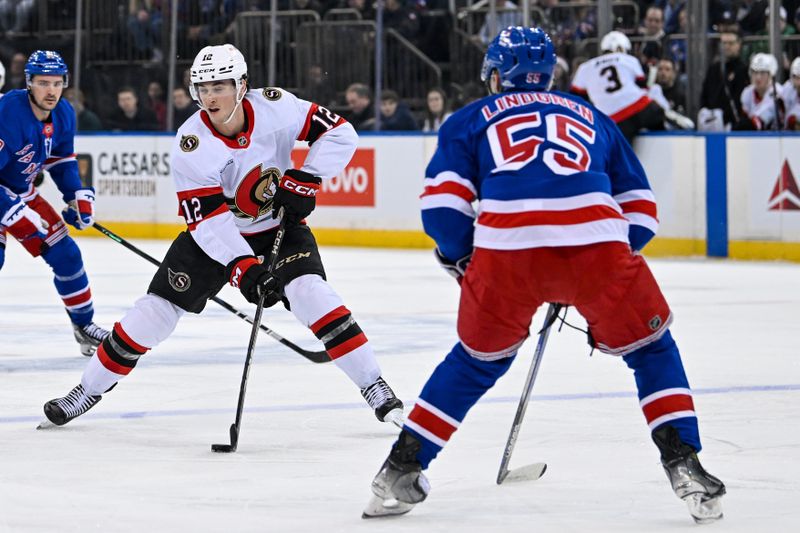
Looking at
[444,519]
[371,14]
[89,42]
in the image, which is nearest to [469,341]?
[444,519]

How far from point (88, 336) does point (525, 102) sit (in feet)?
12.1

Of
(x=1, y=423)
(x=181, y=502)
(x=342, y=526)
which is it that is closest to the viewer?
(x=342, y=526)

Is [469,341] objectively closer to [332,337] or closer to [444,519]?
[444,519]

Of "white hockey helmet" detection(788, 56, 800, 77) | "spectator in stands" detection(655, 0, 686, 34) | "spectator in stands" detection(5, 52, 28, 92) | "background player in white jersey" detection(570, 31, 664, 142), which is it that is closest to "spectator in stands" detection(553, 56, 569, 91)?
"spectator in stands" detection(655, 0, 686, 34)

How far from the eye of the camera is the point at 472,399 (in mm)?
3709

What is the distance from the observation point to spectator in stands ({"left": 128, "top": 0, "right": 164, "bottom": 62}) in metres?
14.4

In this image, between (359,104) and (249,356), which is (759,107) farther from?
(249,356)

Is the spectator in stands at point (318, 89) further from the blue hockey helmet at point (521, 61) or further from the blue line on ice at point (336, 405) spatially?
the blue hockey helmet at point (521, 61)

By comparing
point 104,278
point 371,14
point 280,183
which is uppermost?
point 371,14

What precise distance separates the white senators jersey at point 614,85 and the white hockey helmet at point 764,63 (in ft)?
2.56

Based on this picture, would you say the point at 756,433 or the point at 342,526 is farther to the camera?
the point at 756,433

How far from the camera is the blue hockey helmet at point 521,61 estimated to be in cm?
380

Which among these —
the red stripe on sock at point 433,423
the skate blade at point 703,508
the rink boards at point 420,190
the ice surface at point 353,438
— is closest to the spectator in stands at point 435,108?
the rink boards at point 420,190

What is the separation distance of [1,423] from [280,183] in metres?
1.16
